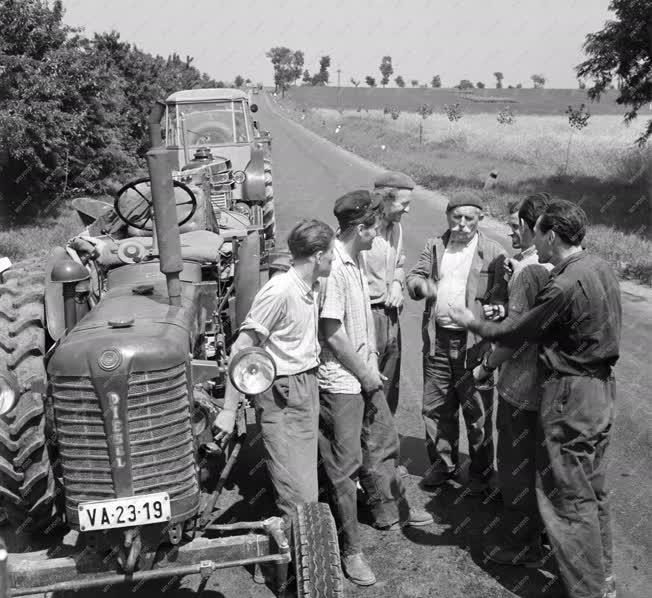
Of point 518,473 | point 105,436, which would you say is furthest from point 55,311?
point 518,473

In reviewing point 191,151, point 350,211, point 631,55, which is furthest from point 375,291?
point 631,55

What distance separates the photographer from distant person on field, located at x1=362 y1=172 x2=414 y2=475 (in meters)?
5.10

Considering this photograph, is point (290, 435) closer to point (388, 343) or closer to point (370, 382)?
point (370, 382)

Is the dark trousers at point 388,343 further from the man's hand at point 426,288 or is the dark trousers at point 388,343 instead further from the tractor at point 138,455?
the tractor at point 138,455

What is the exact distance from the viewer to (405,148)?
32.2m

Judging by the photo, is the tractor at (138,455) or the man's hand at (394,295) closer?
the tractor at (138,455)

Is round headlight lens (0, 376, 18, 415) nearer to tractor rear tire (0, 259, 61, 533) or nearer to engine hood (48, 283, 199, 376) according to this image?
engine hood (48, 283, 199, 376)

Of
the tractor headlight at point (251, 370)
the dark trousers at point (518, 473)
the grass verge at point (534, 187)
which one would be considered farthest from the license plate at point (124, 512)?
the grass verge at point (534, 187)

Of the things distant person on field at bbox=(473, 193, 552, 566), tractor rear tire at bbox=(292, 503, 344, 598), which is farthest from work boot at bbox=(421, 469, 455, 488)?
tractor rear tire at bbox=(292, 503, 344, 598)

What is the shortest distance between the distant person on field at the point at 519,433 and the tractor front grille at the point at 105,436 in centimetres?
178

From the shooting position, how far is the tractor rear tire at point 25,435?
414 centimetres

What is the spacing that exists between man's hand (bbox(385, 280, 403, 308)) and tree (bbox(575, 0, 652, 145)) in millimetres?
14097

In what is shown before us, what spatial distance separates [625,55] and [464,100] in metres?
62.3

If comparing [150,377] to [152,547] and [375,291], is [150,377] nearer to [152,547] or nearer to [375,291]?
[152,547]
